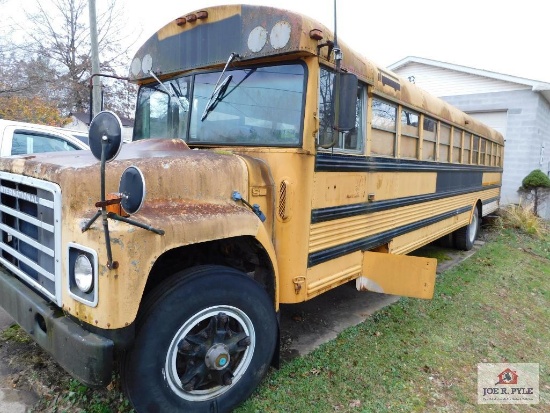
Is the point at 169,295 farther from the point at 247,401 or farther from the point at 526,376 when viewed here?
the point at 526,376

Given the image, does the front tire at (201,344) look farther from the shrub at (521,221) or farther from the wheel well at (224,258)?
the shrub at (521,221)

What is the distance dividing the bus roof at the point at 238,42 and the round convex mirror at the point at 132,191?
1.33m

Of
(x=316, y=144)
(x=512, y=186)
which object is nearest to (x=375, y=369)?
(x=316, y=144)

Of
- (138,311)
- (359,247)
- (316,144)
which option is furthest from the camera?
(359,247)

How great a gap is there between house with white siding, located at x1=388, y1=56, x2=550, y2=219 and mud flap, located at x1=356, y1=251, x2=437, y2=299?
37.9ft

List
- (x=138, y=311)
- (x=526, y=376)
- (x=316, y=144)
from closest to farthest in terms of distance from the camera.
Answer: (x=138, y=311) → (x=316, y=144) → (x=526, y=376)

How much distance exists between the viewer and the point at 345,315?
410 centimetres

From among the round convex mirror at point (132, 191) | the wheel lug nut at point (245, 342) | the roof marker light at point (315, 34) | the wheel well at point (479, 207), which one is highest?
the roof marker light at point (315, 34)

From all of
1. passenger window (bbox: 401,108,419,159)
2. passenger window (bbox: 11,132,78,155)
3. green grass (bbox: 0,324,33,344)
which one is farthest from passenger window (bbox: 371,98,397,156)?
passenger window (bbox: 11,132,78,155)

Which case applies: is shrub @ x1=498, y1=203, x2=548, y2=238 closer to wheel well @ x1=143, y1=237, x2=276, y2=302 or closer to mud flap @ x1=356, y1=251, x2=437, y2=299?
mud flap @ x1=356, y1=251, x2=437, y2=299

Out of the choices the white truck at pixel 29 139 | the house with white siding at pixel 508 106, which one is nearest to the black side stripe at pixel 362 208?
the white truck at pixel 29 139

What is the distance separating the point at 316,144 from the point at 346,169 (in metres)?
0.55

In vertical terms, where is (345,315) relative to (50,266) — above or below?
below

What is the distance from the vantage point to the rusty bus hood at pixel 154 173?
2.02 metres
